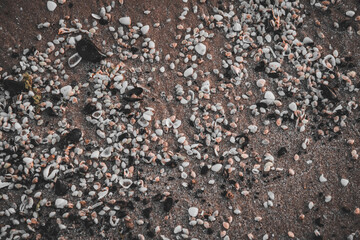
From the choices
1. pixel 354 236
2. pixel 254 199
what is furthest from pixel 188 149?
pixel 354 236

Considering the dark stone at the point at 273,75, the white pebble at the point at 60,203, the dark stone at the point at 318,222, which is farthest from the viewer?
the dark stone at the point at 273,75

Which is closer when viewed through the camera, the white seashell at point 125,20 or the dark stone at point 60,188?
the dark stone at point 60,188

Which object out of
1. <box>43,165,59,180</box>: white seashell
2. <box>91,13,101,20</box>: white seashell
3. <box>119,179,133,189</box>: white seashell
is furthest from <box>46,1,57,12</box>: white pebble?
<box>119,179,133,189</box>: white seashell

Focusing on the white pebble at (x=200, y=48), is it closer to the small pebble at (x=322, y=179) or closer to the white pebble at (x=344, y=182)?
the small pebble at (x=322, y=179)

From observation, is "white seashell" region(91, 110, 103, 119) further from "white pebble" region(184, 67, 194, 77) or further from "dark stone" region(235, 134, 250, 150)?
"dark stone" region(235, 134, 250, 150)

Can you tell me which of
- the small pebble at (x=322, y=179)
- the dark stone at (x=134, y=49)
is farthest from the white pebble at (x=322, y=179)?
the dark stone at (x=134, y=49)

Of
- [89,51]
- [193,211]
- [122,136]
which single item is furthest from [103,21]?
[193,211]

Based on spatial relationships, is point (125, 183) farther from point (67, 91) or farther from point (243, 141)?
point (243, 141)

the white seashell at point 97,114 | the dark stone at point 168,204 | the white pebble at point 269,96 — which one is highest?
the white pebble at point 269,96
